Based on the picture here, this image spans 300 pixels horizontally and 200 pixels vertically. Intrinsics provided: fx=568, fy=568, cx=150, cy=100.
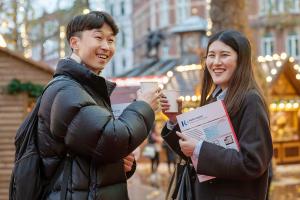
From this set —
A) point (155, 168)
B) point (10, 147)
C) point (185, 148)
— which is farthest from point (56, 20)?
point (185, 148)

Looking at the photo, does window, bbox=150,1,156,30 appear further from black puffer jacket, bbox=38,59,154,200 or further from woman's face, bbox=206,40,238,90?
black puffer jacket, bbox=38,59,154,200

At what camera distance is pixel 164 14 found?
4594 centimetres

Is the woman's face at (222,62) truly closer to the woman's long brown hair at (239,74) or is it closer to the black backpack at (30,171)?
the woman's long brown hair at (239,74)

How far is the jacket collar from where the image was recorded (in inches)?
110

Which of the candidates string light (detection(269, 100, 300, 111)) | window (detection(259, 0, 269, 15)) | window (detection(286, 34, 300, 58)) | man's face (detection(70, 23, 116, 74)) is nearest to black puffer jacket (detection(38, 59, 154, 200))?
man's face (detection(70, 23, 116, 74))

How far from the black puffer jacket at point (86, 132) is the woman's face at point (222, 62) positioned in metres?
0.54

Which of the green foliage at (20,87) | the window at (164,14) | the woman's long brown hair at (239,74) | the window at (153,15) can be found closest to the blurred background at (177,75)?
the green foliage at (20,87)

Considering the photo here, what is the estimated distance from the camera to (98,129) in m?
2.62

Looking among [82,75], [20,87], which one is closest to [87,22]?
[82,75]

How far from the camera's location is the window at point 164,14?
45656 mm

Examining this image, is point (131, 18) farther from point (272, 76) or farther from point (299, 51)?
point (272, 76)

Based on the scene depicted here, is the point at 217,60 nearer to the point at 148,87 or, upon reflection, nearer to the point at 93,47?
the point at 148,87

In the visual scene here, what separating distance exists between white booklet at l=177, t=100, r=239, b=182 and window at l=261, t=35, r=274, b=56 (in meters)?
35.9

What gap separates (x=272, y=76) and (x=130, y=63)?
151 ft
